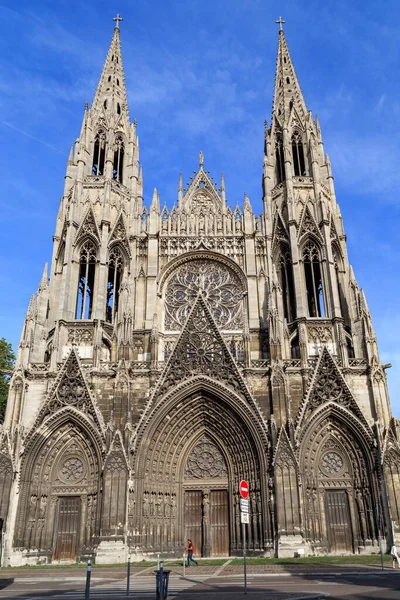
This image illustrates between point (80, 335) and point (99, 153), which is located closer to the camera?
point (80, 335)

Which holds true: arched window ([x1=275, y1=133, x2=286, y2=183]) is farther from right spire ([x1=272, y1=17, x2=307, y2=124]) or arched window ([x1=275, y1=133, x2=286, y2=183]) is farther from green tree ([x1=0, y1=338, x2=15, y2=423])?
green tree ([x1=0, y1=338, x2=15, y2=423])

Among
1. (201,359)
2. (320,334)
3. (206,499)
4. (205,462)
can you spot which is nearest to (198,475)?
(205,462)

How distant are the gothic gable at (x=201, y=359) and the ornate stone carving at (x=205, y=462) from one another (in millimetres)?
3312

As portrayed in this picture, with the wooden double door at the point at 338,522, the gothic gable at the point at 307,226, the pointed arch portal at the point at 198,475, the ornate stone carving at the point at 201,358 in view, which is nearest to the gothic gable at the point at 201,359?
the ornate stone carving at the point at 201,358

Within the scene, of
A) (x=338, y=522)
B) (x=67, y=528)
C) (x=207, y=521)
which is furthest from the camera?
(x=207, y=521)

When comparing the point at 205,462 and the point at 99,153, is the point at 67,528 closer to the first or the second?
the point at 205,462

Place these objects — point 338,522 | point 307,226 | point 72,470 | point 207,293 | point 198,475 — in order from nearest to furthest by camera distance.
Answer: point 338,522, point 72,470, point 198,475, point 207,293, point 307,226

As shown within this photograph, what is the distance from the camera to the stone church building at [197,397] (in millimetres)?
23000

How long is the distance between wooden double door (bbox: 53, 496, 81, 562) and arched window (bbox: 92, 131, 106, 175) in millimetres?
20838

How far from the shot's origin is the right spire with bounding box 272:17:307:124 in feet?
119

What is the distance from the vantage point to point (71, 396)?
25062mm

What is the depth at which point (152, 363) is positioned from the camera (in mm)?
25781

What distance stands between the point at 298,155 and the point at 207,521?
23165 mm

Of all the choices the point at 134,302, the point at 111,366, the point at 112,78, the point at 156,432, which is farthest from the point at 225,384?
the point at 112,78
